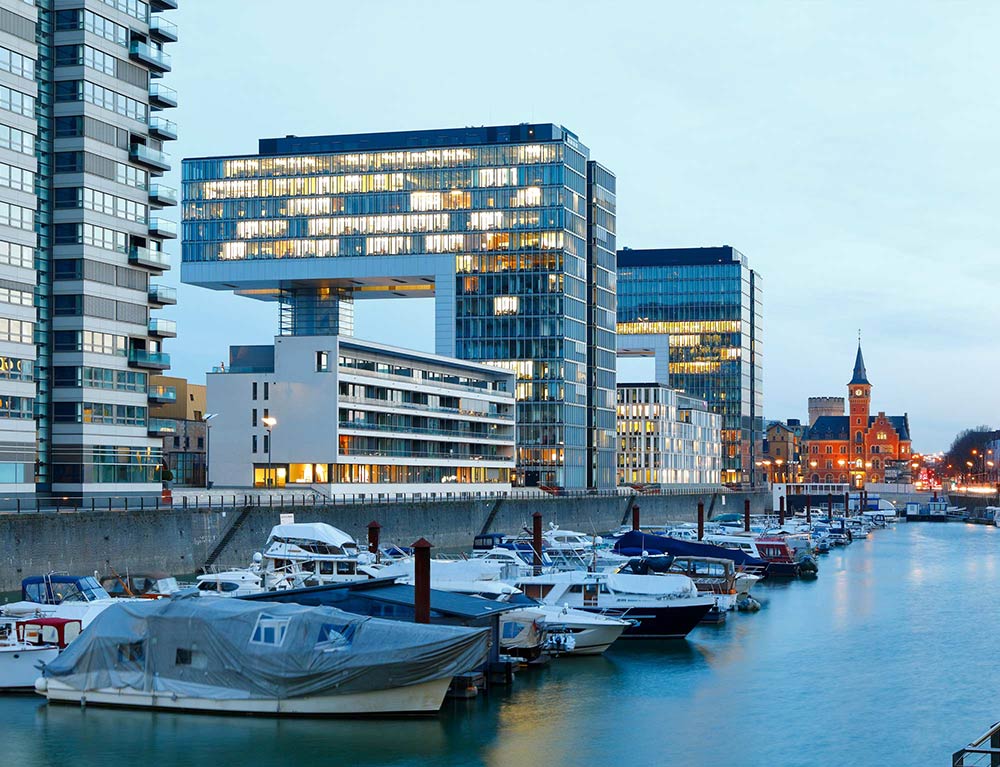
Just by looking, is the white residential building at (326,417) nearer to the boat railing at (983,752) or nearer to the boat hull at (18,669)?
the boat hull at (18,669)

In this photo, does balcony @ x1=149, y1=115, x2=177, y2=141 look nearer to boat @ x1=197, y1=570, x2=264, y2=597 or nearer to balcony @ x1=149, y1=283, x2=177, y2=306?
balcony @ x1=149, y1=283, x2=177, y2=306

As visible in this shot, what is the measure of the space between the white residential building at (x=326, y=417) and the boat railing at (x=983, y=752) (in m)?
109

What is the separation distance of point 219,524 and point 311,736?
5440cm

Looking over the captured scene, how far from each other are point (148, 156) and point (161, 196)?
3.76 metres

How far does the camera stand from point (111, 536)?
8662 cm

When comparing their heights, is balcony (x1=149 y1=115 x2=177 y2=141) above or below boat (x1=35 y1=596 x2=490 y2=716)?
above

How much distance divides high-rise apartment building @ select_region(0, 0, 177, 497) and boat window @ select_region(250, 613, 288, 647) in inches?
2143

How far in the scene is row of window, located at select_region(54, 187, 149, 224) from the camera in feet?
351

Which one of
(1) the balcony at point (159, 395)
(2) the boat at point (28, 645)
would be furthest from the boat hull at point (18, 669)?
(1) the balcony at point (159, 395)

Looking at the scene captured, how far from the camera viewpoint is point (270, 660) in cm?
4897

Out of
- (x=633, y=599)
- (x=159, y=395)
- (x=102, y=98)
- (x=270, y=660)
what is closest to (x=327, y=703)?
(x=270, y=660)

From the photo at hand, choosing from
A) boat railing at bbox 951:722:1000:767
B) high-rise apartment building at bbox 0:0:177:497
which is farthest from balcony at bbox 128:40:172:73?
boat railing at bbox 951:722:1000:767

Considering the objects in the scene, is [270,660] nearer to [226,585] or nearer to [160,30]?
[226,585]

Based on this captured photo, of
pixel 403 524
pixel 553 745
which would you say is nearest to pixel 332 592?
pixel 553 745
